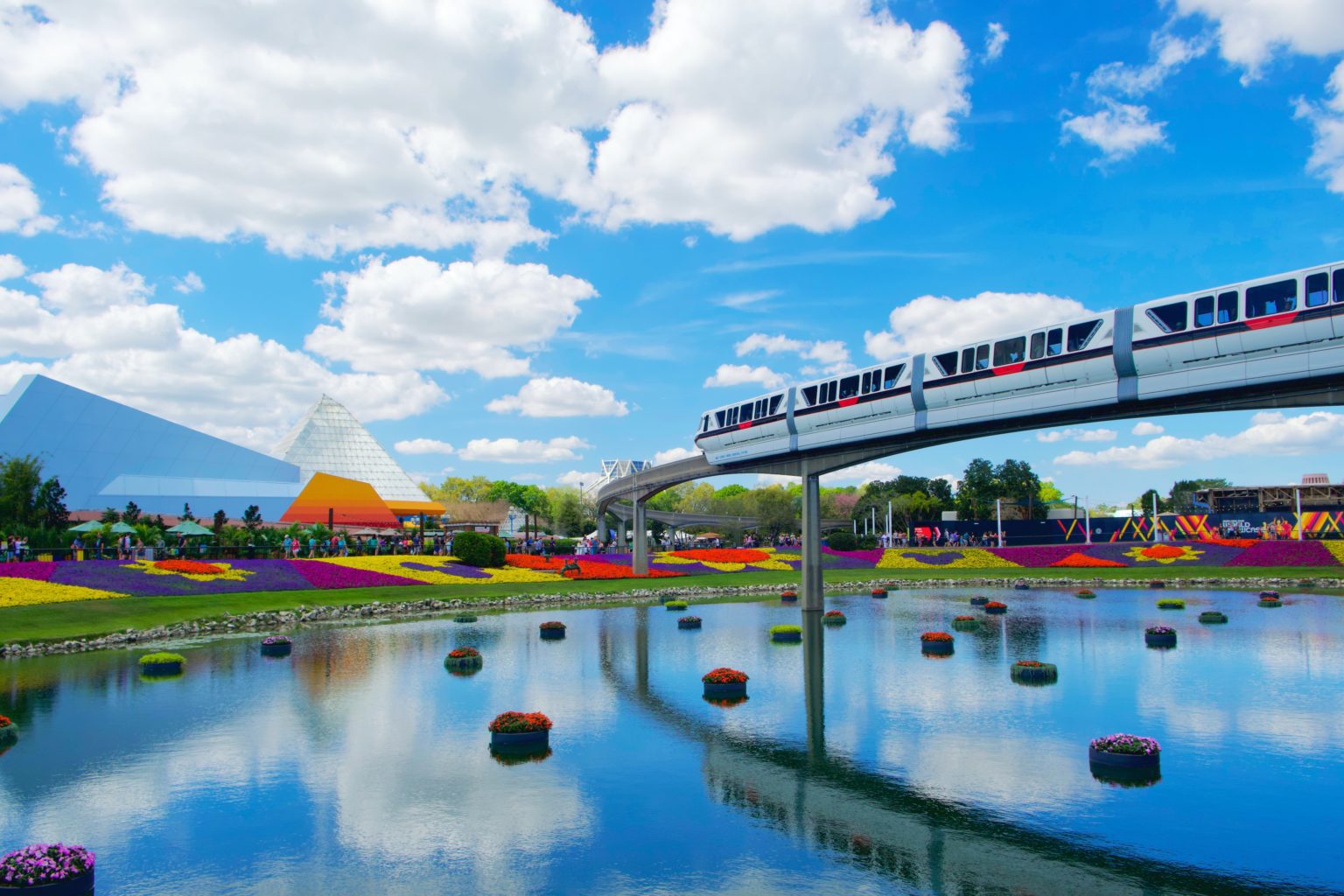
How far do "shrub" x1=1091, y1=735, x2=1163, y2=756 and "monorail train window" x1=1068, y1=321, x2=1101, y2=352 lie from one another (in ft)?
62.0

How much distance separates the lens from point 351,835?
49.0 feet

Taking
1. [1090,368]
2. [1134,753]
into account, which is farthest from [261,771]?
[1090,368]

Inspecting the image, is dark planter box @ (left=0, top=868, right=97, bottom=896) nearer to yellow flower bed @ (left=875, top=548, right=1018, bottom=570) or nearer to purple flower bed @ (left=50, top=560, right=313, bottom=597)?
purple flower bed @ (left=50, top=560, right=313, bottom=597)

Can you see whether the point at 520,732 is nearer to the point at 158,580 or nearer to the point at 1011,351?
the point at 1011,351

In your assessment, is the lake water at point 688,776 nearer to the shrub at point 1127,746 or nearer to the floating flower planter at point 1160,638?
the shrub at point 1127,746

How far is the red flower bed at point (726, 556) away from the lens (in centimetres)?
8712

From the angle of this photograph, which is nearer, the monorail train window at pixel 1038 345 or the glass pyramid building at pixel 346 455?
the monorail train window at pixel 1038 345

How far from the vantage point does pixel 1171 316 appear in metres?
30.8

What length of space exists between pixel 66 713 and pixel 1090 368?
119ft

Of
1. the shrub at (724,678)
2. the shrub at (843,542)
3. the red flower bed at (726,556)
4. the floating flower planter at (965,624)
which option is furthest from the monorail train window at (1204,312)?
the shrub at (843,542)

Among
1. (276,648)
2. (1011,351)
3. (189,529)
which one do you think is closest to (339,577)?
(189,529)

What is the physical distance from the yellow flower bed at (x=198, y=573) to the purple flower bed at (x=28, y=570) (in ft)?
13.1

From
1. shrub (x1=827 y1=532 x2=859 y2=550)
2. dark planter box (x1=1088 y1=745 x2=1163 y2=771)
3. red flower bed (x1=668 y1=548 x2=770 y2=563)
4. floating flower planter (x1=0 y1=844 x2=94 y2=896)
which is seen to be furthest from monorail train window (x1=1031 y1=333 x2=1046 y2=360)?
shrub (x1=827 y1=532 x2=859 y2=550)

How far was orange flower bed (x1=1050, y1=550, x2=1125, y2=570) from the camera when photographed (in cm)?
7838
